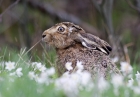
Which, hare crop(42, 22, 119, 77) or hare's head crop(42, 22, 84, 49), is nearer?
hare crop(42, 22, 119, 77)

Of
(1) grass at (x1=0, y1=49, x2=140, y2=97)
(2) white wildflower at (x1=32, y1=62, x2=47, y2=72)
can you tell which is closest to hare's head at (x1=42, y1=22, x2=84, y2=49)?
(2) white wildflower at (x1=32, y1=62, x2=47, y2=72)

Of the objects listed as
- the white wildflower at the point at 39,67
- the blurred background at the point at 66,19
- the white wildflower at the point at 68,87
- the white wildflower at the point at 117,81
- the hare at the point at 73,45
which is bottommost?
the white wildflower at the point at 68,87

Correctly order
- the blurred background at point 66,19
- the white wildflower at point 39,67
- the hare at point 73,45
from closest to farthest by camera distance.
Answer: the white wildflower at point 39,67
the hare at point 73,45
the blurred background at point 66,19

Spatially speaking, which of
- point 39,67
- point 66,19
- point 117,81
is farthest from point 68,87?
point 66,19

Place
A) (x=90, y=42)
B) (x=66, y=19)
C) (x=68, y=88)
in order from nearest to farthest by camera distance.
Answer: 1. (x=68, y=88)
2. (x=90, y=42)
3. (x=66, y=19)

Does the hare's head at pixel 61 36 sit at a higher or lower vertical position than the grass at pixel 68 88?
higher

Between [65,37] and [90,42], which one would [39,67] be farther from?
[90,42]

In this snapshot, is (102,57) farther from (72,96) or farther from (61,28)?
(72,96)

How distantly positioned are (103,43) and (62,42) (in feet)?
1.70

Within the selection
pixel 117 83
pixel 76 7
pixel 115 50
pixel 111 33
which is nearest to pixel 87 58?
pixel 117 83

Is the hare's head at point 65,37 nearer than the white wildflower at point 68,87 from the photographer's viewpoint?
No

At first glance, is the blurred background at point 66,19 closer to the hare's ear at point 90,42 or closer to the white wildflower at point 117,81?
the hare's ear at point 90,42

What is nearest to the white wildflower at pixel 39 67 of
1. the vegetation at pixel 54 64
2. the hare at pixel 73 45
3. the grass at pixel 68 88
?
the vegetation at pixel 54 64

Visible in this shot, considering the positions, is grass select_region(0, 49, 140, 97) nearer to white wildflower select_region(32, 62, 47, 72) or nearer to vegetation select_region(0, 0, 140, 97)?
vegetation select_region(0, 0, 140, 97)
